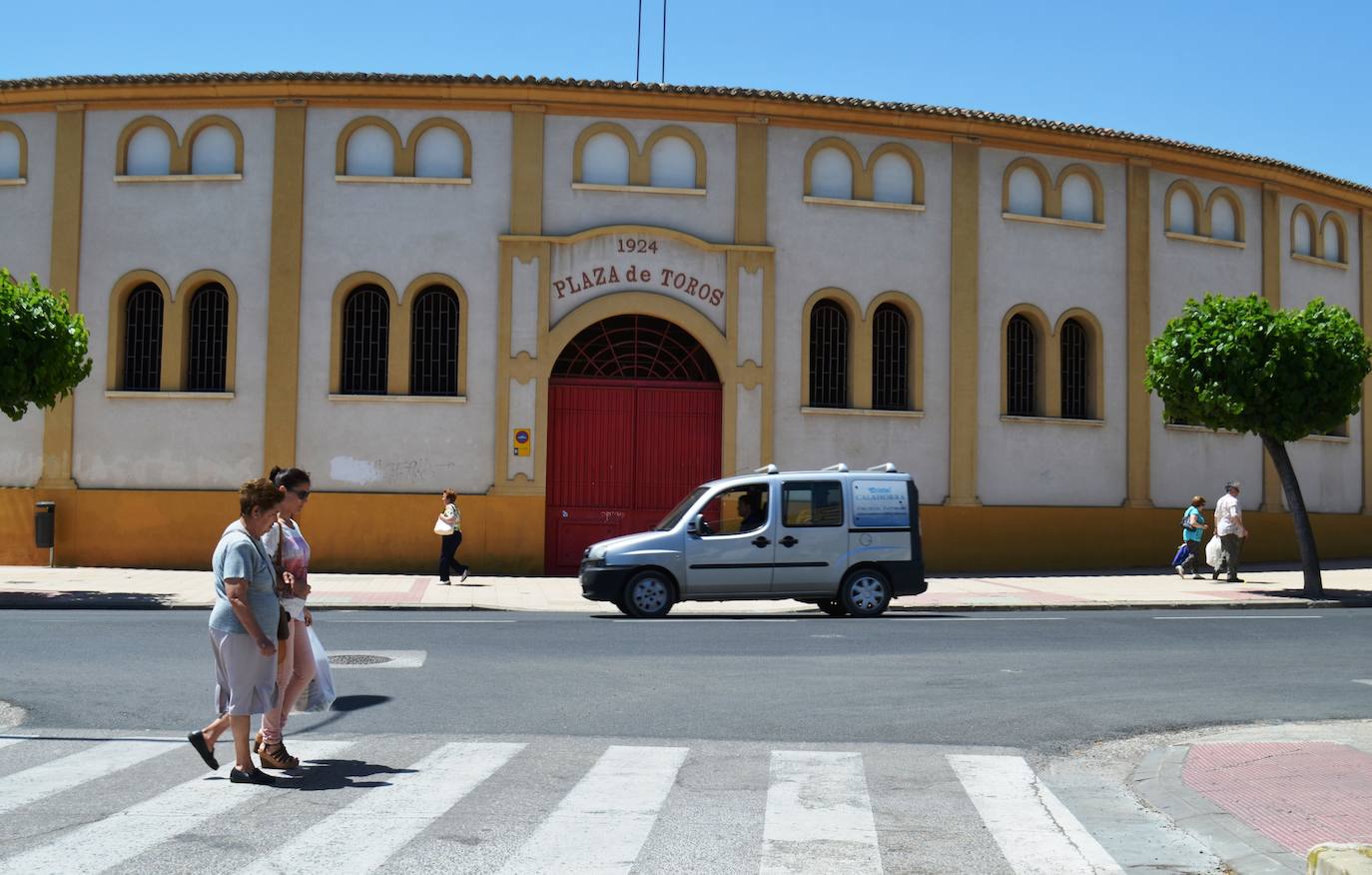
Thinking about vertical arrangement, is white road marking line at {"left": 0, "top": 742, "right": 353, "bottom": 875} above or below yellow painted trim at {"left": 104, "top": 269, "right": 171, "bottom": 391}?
below

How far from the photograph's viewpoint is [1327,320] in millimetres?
22234

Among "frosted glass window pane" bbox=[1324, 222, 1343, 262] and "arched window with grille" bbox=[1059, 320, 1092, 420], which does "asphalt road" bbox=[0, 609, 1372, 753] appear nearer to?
"arched window with grille" bbox=[1059, 320, 1092, 420]

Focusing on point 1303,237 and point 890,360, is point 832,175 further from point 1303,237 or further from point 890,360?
point 1303,237

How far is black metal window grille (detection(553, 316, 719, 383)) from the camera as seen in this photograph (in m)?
25.9

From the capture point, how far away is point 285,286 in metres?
25.0

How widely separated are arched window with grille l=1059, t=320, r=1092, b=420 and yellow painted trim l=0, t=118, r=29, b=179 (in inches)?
735

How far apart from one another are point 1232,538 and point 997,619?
8.24 meters

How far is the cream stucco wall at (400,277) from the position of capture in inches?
985

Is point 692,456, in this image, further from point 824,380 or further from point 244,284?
point 244,284

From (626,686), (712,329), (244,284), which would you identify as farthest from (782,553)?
(244,284)

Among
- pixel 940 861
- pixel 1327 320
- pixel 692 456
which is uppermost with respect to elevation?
pixel 1327 320

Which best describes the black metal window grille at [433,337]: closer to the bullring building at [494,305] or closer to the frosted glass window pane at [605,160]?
the bullring building at [494,305]

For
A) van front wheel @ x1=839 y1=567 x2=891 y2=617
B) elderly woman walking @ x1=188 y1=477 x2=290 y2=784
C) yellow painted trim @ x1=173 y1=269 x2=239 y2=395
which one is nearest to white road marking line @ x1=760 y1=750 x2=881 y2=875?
elderly woman walking @ x1=188 y1=477 x2=290 y2=784

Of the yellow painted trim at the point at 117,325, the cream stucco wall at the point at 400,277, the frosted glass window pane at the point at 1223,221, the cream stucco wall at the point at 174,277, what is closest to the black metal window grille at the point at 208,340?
the yellow painted trim at the point at 117,325
